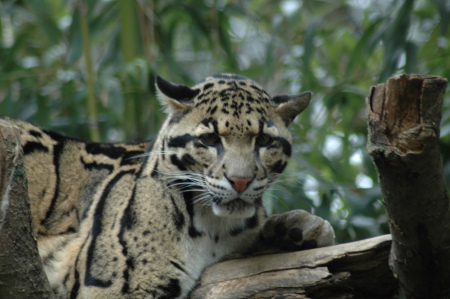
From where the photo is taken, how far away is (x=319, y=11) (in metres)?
10.2

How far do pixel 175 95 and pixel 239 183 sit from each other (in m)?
1.00

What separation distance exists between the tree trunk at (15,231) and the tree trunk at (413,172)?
6.05 ft

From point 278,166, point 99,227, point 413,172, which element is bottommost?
point 413,172

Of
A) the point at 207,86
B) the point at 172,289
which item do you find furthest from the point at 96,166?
the point at 172,289

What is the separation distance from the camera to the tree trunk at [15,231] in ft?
11.1

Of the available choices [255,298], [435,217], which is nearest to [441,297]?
[435,217]

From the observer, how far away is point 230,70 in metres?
9.05

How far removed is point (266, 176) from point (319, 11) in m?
6.00

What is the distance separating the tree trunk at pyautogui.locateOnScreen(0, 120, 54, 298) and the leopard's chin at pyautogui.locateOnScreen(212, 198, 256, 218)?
4.78 feet

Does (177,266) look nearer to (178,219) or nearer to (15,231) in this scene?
(178,219)

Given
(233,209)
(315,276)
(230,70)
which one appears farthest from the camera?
(230,70)

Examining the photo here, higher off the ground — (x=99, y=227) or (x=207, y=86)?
(x=207, y=86)

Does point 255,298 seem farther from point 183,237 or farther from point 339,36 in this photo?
point 339,36

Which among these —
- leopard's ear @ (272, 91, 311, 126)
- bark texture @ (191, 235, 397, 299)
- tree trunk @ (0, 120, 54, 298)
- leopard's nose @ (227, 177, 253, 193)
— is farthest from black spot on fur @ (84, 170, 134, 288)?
leopard's ear @ (272, 91, 311, 126)
